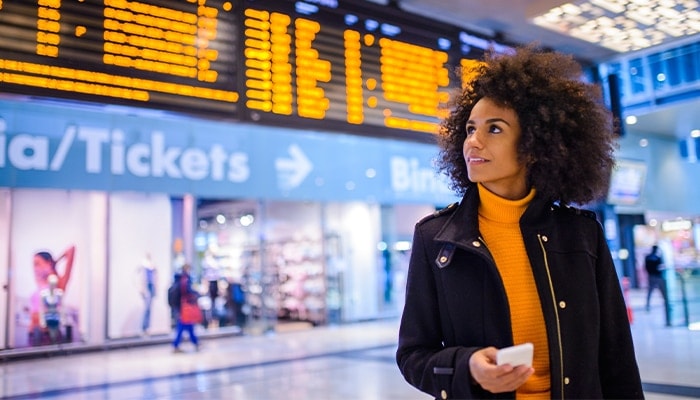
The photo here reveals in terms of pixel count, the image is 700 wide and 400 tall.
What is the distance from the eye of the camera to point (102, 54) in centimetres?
334

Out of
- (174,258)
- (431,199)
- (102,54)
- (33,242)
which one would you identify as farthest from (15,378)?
(431,199)

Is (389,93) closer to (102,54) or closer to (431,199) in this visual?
(102,54)

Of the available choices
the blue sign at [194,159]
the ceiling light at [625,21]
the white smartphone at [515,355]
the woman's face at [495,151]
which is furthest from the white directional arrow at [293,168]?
the white smartphone at [515,355]

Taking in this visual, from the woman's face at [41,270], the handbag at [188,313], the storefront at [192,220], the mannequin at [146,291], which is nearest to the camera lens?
the handbag at [188,313]

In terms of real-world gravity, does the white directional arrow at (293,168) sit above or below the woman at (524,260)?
above

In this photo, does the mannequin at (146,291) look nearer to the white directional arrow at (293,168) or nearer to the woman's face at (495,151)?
the white directional arrow at (293,168)

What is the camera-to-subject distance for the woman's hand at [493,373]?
114 centimetres

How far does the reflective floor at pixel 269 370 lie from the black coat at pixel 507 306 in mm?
3337

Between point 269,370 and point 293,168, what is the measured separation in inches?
242

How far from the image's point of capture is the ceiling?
4.39 meters

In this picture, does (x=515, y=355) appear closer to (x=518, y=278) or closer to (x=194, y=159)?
(x=518, y=278)

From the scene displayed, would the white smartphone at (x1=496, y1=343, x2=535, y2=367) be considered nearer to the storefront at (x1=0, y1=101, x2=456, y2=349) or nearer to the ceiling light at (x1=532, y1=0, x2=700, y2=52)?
the ceiling light at (x1=532, y1=0, x2=700, y2=52)

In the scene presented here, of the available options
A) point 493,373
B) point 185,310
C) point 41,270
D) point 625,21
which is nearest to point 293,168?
point 185,310

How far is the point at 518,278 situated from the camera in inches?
54.2
